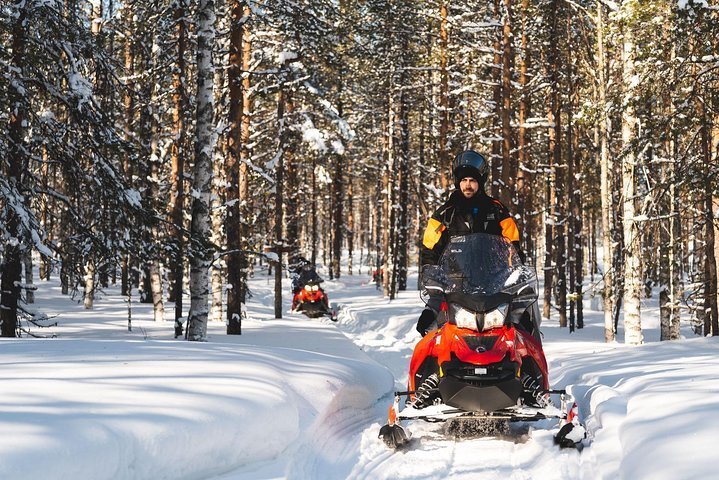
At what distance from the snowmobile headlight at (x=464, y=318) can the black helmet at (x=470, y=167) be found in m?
1.79

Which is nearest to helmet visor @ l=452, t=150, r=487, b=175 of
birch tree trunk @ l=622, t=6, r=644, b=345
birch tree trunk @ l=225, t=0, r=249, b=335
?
birch tree trunk @ l=622, t=6, r=644, b=345

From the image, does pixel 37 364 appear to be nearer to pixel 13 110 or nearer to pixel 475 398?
pixel 475 398

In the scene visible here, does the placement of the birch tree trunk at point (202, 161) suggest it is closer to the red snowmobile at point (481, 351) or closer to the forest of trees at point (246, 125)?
the forest of trees at point (246, 125)

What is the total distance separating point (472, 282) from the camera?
20.6ft

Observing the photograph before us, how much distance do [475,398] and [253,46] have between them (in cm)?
2126

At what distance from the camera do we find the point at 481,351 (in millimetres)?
6031

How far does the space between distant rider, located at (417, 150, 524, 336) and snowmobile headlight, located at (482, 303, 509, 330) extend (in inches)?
52.4

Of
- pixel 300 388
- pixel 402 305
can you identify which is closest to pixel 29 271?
pixel 402 305

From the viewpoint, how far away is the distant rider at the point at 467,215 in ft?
24.1

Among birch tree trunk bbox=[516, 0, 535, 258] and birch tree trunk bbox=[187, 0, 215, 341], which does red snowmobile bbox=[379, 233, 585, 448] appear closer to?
birch tree trunk bbox=[187, 0, 215, 341]

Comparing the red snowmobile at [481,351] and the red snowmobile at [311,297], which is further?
the red snowmobile at [311,297]

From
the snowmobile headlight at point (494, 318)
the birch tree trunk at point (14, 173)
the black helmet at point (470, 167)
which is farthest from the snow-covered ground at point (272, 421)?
the birch tree trunk at point (14, 173)

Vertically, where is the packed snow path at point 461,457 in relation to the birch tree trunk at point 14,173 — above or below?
below

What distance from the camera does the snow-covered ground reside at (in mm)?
4023
